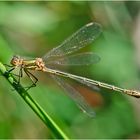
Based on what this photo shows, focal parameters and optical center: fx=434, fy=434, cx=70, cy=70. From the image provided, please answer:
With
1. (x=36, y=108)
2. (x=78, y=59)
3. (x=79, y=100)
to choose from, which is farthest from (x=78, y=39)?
(x=36, y=108)

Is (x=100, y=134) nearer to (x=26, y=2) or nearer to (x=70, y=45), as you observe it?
(x=70, y=45)

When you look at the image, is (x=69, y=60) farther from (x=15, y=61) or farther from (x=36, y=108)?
(x=36, y=108)

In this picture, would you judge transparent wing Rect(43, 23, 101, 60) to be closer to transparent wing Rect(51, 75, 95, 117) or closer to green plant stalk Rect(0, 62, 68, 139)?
transparent wing Rect(51, 75, 95, 117)

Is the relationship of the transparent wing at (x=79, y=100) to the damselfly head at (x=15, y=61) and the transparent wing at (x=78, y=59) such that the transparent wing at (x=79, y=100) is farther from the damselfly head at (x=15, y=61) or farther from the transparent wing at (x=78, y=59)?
the damselfly head at (x=15, y=61)

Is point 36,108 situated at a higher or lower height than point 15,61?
lower

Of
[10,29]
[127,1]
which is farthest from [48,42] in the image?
[127,1]

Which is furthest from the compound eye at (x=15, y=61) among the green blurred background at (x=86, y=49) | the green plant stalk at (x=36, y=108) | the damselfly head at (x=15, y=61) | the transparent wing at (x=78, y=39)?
the green plant stalk at (x=36, y=108)
